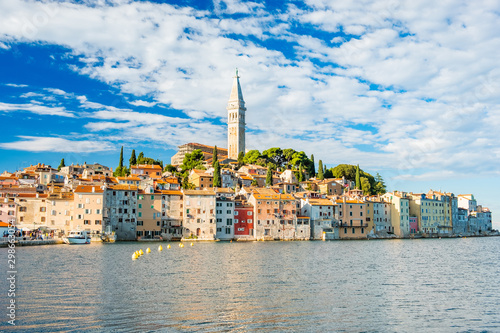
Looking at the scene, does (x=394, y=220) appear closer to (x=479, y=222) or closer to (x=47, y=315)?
(x=479, y=222)

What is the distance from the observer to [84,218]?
70312mm

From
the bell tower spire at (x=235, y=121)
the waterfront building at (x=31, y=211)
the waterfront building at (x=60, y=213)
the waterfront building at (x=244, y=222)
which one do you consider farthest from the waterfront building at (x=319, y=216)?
the bell tower spire at (x=235, y=121)

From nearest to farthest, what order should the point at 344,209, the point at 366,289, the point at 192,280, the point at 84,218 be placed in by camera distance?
the point at 366,289
the point at 192,280
the point at 84,218
the point at 344,209

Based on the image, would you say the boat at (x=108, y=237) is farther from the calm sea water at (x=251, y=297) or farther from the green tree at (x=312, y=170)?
the green tree at (x=312, y=170)

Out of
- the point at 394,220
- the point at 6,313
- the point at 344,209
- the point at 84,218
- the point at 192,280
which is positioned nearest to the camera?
the point at 6,313

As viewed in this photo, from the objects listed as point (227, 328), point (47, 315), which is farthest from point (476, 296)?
point (47, 315)

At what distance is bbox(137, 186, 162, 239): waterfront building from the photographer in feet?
246

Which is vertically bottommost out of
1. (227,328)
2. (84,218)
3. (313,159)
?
(227,328)

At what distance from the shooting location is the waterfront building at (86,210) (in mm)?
70125

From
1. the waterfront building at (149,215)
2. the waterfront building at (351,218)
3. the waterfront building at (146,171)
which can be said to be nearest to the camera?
the waterfront building at (149,215)

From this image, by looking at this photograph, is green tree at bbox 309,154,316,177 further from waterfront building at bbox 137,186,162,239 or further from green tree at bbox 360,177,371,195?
waterfront building at bbox 137,186,162,239

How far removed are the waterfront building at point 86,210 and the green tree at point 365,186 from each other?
62506 mm

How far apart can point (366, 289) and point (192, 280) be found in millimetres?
10659

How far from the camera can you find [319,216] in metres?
85.8
